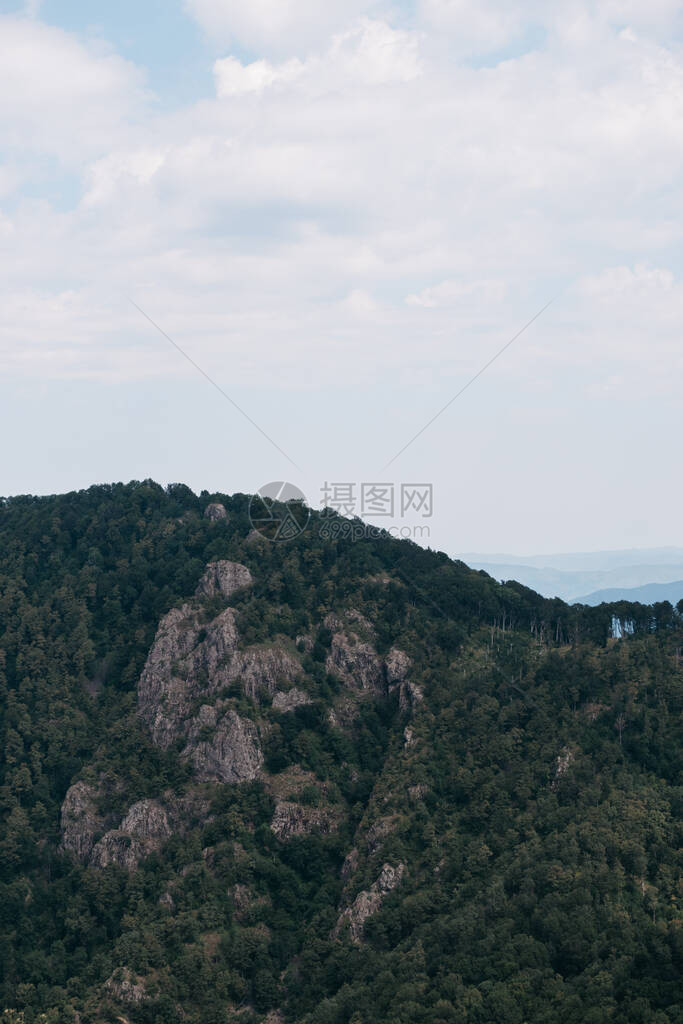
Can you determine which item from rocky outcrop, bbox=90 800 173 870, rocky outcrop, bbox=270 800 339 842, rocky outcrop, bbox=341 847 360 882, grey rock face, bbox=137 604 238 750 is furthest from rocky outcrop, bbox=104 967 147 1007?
grey rock face, bbox=137 604 238 750

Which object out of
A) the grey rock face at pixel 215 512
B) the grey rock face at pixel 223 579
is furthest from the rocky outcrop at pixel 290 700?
the grey rock face at pixel 215 512

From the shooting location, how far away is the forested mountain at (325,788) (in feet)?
336

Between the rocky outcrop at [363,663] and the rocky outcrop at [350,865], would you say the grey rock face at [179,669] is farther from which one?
the rocky outcrop at [350,865]

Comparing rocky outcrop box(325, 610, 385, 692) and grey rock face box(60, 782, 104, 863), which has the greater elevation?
rocky outcrop box(325, 610, 385, 692)

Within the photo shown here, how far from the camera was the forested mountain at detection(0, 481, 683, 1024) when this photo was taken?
102 meters

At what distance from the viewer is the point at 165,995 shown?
109 metres

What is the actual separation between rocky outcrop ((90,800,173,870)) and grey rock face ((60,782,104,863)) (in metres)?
2.33

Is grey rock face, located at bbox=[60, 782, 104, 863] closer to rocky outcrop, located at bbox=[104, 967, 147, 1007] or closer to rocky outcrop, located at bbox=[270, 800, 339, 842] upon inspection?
rocky outcrop, located at bbox=[104, 967, 147, 1007]

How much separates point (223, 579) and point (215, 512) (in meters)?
27.9

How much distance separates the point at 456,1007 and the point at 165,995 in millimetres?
36760

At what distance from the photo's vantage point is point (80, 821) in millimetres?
131625

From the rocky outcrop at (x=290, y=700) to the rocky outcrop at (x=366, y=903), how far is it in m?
30.9

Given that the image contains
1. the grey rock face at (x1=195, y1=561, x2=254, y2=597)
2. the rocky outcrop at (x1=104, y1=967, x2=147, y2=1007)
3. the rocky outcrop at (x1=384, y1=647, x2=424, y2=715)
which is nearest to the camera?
the rocky outcrop at (x1=104, y1=967, x2=147, y2=1007)

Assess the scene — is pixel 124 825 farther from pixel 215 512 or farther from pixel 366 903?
pixel 215 512
